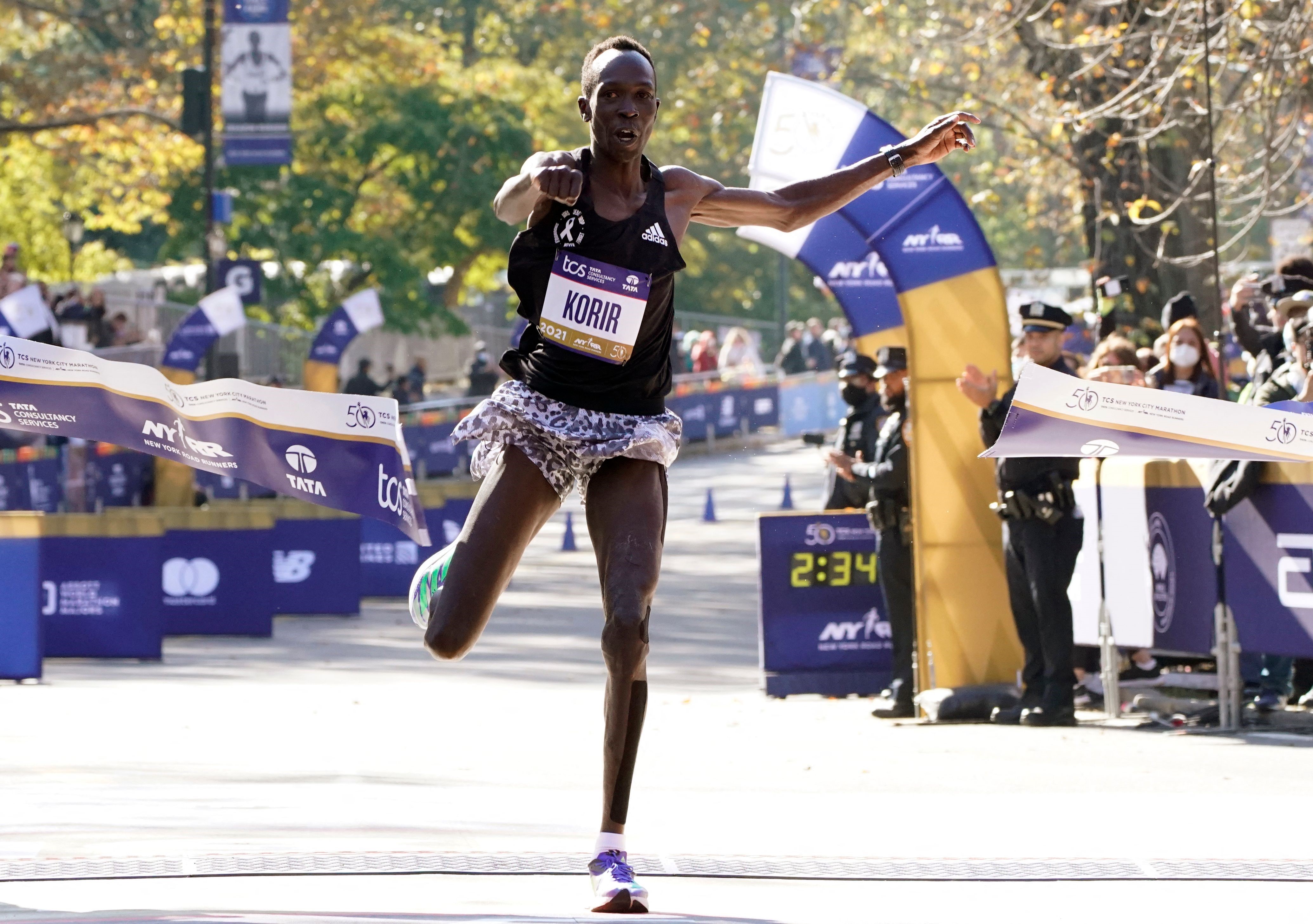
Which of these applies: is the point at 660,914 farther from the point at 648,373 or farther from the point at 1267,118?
the point at 1267,118

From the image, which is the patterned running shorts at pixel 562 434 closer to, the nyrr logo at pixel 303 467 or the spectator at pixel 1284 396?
the nyrr logo at pixel 303 467

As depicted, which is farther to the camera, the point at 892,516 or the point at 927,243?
the point at 892,516

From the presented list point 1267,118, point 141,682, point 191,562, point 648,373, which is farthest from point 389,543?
point 648,373

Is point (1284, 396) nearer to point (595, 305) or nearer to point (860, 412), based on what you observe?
point (860, 412)

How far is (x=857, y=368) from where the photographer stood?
12.6m

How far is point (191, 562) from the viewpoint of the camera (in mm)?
15367

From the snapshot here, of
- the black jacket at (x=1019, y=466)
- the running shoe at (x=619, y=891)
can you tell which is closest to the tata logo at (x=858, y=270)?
the black jacket at (x=1019, y=466)

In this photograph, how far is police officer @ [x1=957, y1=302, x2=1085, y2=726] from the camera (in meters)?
10.6

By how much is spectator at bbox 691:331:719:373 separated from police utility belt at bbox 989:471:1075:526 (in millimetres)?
28220

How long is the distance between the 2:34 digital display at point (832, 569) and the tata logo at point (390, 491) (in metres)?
5.61

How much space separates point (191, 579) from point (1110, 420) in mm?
8342

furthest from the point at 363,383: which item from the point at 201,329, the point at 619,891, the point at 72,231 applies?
the point at 619,891

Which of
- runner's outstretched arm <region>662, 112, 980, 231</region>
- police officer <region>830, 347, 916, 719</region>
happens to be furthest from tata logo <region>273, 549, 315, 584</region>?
runner's outstretched arm <region>662, 112, 980, 231</region>

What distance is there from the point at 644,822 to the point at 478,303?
43883mm
